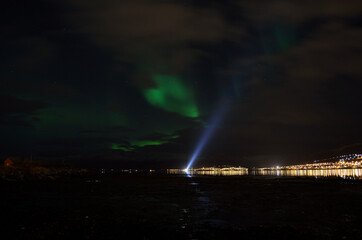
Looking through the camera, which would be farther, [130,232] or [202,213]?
[202,213]

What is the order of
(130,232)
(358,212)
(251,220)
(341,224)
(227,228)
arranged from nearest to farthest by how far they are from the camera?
(130,232)
(227,228)
(341,224)
(251,220)
(358,212)

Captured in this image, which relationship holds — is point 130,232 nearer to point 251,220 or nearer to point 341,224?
point 251,220

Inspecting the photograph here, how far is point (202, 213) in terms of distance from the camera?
20.0m

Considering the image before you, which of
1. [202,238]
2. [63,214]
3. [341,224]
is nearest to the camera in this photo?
[202,238]

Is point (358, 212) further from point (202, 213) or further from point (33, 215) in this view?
point (33, 215)

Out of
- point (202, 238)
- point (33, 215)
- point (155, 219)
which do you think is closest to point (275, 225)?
point (202, 238)

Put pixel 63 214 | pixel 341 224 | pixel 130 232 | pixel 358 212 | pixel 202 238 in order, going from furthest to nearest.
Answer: pixel 358 212
pixel 63 214
pixel 341 224
pixel 130 232
pixel 202 238

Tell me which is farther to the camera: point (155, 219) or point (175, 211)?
point (175, 211)

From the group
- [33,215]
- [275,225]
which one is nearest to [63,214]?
[33,215]

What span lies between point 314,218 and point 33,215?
672 inches

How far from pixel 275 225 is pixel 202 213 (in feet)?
18.0

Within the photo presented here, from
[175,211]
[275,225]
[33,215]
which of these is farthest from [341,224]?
[33,215]

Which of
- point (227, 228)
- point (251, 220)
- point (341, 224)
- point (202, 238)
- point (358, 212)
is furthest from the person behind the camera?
point (358, 212)

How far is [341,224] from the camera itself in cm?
1620
